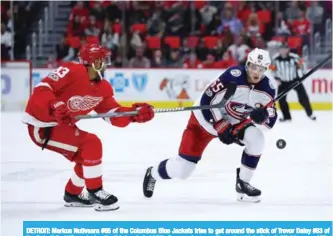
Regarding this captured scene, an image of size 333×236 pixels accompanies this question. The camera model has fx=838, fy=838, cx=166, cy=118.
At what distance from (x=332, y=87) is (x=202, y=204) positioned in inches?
289

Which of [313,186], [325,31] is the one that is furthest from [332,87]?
[313,186]

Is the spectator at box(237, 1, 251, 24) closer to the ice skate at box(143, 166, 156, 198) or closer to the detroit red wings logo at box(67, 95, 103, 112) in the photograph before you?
the ice skate at box(143, 166, 156, 198)

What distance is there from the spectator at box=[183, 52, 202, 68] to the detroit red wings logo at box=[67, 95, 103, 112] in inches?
290

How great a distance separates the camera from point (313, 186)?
17.2ft

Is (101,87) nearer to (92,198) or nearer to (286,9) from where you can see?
(92,198)

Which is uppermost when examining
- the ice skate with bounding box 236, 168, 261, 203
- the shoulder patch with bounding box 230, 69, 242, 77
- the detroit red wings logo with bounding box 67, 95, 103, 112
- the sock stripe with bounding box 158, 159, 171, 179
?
the shoulder patch with bounding box 230, 69, 242, 77

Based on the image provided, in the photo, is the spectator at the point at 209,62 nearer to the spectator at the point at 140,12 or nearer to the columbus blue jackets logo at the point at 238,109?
the spectator at the point at 140,12

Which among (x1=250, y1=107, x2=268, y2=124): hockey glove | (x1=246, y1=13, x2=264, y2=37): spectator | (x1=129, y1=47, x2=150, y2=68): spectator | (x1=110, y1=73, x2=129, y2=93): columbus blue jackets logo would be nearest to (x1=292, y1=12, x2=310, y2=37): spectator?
(x1=246, y1=13, x2=264, y2=37): spectator

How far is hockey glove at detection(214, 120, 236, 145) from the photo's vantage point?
4.59 metres

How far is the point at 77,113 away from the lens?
446 cm

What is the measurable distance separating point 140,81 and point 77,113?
7232mm

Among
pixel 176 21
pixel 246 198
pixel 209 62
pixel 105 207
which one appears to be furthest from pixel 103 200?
pixel 176 21

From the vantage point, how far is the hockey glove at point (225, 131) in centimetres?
459

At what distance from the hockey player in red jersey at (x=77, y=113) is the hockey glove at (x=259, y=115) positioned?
59 cm
